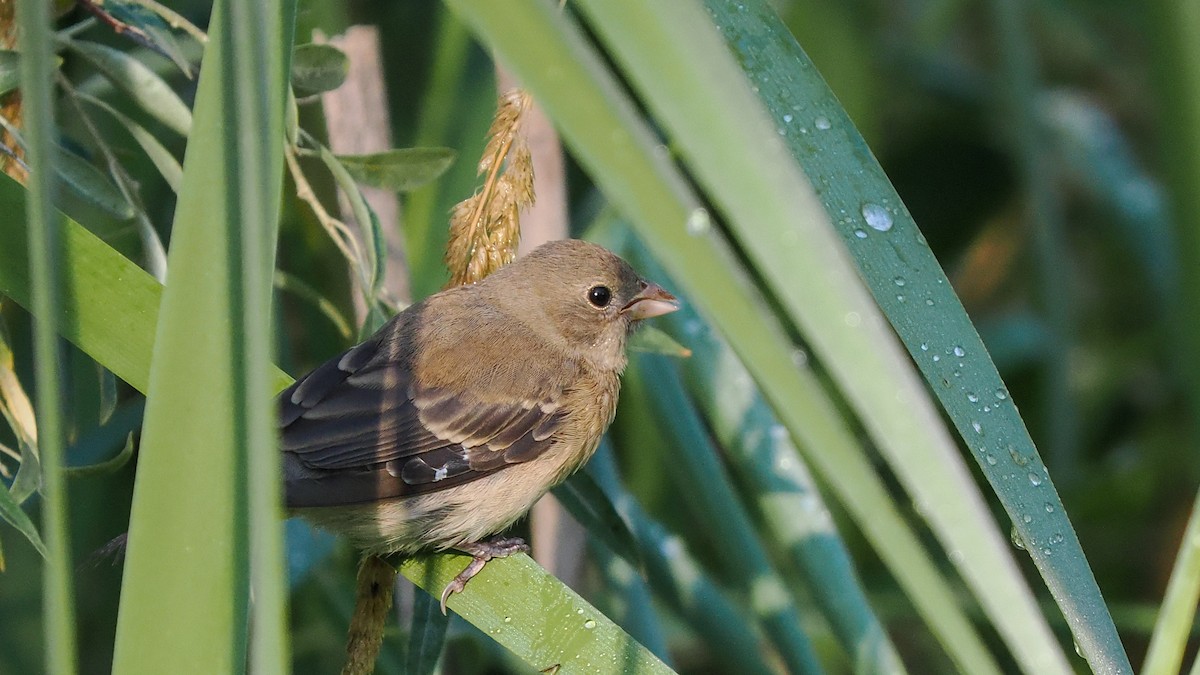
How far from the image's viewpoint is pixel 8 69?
76.6 inches

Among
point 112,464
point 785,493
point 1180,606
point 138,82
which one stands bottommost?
point 785,493

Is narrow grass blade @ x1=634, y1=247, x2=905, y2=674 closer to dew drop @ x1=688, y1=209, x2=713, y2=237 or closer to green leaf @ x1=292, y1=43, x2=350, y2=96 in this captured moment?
green leaf @ x1=292, y1=43, x2=350, y2=96

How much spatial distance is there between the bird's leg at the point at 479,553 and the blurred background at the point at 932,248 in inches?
14.1

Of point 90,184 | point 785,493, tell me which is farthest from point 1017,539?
point 90,184

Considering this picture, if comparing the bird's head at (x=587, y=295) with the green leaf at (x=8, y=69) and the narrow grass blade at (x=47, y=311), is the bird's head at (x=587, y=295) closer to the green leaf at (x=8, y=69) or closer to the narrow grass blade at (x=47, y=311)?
the green leaf at (x=8, y=69)

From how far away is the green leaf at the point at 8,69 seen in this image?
193 centimetres

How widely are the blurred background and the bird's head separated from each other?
4.0 inches

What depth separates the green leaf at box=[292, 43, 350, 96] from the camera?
6.81ft

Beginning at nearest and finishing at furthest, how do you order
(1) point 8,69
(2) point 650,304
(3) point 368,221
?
1. (1) point 8,69
2. (3) point 368,221
3. (2) point 650,304

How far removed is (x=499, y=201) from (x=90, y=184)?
0.68m

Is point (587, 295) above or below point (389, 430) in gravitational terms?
above

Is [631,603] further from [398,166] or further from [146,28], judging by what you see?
[146,28]

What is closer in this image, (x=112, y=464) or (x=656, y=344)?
(x=112, y=464)

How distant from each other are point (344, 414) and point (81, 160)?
698 mm
